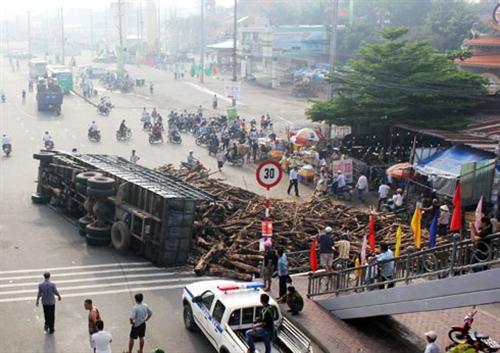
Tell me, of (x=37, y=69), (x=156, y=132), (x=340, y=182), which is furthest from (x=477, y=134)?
(x=37, y=69)

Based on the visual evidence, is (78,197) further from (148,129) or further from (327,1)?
(327,1)

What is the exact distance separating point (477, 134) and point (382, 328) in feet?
47.8

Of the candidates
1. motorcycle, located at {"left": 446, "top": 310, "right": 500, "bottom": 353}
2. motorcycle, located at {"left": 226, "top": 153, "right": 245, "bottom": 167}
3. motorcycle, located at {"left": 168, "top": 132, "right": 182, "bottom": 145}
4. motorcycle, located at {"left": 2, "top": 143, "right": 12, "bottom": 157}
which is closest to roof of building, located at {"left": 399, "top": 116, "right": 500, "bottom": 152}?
motorcycle, located at {"left": 226, "top": 153, "right": 245, "bottom": 167}

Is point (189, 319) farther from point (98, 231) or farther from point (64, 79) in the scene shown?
point (64, 79)

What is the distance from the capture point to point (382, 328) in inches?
541

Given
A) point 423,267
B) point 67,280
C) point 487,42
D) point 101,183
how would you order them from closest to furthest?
point 423,267 → point 67,280 → point 101,183 → point 487,42

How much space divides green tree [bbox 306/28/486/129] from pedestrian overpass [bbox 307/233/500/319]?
15.8m

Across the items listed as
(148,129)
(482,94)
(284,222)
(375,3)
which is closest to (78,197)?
(284,222)

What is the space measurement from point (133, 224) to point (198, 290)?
5.58 metres

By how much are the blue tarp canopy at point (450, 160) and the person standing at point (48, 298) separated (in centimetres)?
1416

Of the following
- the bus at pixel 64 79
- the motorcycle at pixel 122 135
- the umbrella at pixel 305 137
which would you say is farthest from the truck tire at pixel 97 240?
the bus at pixel 64 79

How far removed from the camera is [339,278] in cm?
1422

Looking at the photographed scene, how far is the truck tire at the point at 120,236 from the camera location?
18203 mm

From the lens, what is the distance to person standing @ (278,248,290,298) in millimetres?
14742
